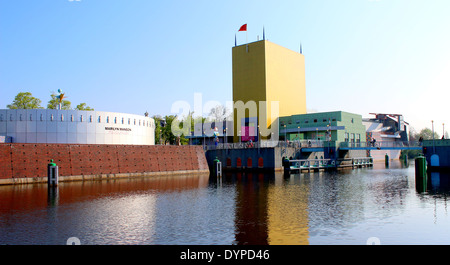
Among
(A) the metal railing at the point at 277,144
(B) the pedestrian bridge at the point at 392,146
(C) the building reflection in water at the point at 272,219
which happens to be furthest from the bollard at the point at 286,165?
(C) the building reflection in water at the point at 272,219

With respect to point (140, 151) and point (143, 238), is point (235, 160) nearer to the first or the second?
point (140, 151)

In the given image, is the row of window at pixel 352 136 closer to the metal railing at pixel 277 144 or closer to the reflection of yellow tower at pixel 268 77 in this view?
the metal railing at pixel 277 144

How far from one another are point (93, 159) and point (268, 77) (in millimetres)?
49446

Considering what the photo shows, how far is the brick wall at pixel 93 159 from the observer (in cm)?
4153

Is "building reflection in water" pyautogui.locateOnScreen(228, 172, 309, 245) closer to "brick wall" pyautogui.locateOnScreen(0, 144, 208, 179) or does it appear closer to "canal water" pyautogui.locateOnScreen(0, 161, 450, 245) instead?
"canal water" pyautogui.locateOnScreen(0, 161, 450, 245)

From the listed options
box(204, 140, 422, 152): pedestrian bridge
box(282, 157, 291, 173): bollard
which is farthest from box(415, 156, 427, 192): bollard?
box(204, 140, 422, 152): pedestrian bridge

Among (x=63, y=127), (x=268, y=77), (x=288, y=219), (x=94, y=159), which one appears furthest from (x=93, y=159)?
(x=268, y=77)

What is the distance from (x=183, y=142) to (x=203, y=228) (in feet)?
320

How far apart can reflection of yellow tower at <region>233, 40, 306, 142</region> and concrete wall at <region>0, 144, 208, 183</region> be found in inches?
1171

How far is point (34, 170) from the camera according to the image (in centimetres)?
4244

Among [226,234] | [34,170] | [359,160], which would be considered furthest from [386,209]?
[359,160]

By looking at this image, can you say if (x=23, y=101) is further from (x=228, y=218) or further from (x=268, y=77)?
(x=228, y=218)
